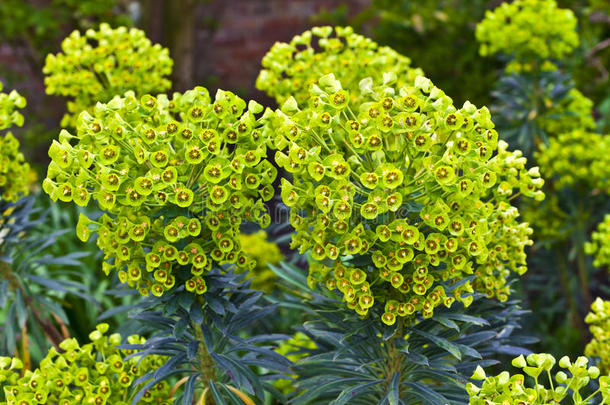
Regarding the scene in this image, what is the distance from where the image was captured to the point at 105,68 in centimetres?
262

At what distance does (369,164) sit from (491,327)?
92cm

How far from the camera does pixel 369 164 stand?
1.66 metres

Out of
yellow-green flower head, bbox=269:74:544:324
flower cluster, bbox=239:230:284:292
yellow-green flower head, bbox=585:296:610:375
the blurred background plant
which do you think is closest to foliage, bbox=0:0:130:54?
the blurred background plant

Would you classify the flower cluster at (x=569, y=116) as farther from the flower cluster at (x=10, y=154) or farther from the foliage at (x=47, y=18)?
the foliage at (x=47, y=18)

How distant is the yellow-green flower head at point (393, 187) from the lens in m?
1.56

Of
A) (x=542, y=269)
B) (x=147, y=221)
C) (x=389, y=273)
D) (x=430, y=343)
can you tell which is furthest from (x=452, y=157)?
(x=542, y=269)

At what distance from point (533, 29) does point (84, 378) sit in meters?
2.92

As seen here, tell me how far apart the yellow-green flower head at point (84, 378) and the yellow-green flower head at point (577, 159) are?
7.98ft

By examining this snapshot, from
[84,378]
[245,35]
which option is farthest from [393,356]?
[245,35]

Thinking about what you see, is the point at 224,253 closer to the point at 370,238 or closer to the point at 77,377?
Answer: the point at 370,238

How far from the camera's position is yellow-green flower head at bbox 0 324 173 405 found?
1.89 metres

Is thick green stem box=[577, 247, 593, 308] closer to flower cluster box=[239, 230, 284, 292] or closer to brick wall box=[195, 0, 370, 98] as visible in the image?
flower cluster box=[239, 230, 284, 292]

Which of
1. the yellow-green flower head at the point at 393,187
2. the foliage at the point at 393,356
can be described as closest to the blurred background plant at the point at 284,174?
the foliage at the point at 393,356

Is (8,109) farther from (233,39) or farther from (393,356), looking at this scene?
(233,39)
